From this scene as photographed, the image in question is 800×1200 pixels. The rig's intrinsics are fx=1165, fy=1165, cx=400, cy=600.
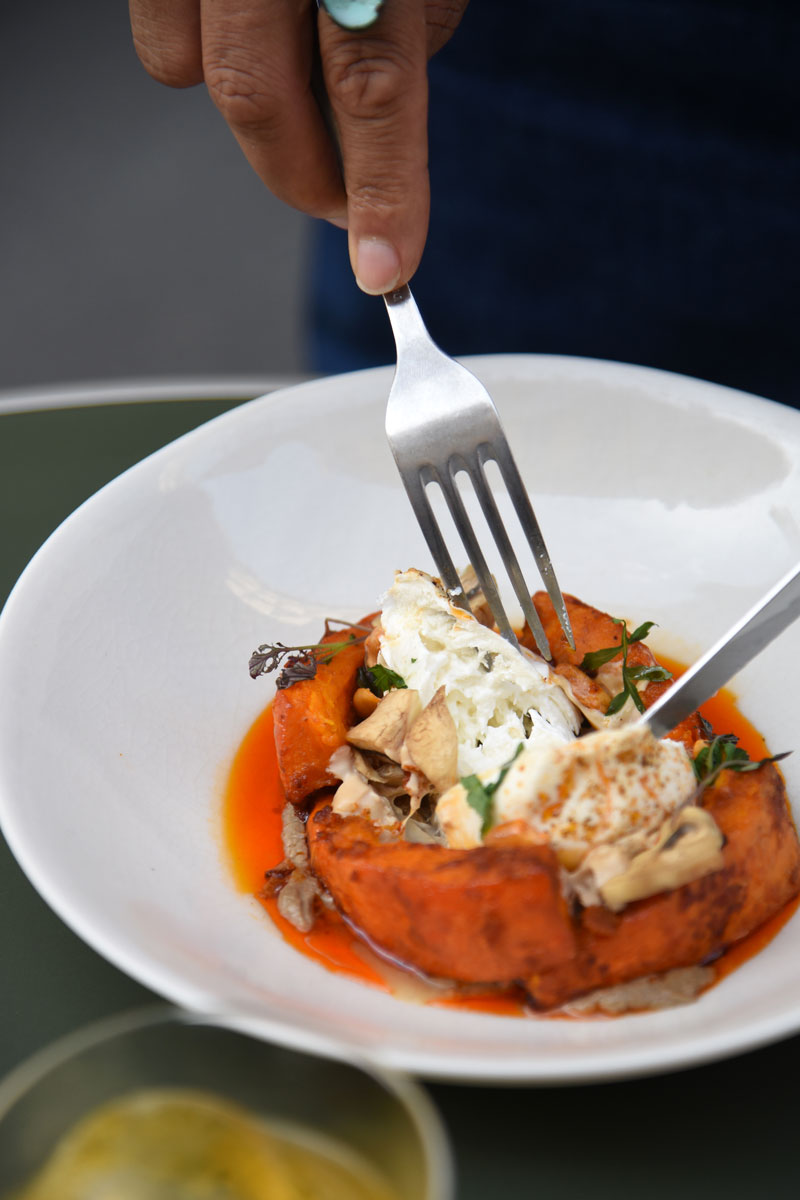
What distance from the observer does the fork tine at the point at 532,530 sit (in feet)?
5.87

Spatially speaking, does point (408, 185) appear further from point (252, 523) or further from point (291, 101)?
point (252, 523)

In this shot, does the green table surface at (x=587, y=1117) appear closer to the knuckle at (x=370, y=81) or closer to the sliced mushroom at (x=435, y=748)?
the sliced mushroom at (x=435, y=748)

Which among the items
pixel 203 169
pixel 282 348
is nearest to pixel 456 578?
pixel 282 348

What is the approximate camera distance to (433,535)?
5.85 ft

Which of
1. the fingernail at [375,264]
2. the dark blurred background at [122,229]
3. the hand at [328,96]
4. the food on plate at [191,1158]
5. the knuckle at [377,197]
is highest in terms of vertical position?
the hand at [328,96]

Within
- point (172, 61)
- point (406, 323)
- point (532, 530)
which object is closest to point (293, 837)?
point (532, 530)

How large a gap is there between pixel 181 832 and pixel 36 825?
27 centimetres

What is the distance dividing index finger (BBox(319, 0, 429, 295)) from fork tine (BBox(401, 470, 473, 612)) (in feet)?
0.97

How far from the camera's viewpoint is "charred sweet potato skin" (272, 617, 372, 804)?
1.60 m

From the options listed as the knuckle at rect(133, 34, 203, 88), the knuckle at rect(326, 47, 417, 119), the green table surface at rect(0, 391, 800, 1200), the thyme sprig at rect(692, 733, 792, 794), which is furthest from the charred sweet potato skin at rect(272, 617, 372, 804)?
the knuckle at rect(133, 34, 203, 88)

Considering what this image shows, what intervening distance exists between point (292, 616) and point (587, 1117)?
1101 mm

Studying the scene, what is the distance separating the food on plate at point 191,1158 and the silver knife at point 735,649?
0.70 meters

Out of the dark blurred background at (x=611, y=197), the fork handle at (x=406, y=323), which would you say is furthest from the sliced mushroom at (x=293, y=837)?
the dark blurred background at (x=611, y=197)

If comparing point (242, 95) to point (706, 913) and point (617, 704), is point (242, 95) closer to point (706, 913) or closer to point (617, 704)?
point (617, 704)
